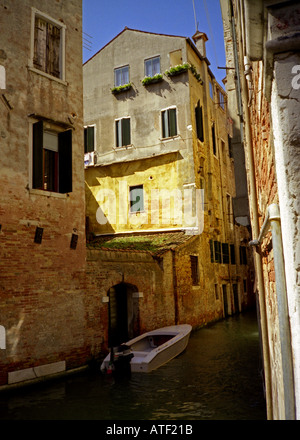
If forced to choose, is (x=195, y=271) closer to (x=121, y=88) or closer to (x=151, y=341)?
(x=151, y=341)

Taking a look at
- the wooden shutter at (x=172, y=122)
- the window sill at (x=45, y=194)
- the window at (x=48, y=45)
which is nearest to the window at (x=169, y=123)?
the wooden shutter at (x=172, y=122)

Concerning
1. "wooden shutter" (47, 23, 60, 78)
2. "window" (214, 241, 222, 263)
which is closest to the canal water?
"wooden shutter" (47, 23, 60, 78)

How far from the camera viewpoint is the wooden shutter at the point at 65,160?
991 centimetres

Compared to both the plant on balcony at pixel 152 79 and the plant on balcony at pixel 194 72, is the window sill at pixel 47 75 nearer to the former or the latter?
the plant on balcony at pixel 152 79

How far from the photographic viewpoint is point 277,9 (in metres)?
1.75

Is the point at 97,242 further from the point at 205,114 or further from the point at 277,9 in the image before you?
the point at 277,9

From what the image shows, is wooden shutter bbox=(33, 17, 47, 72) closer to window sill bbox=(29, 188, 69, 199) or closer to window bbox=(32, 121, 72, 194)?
window bbox=(32, 121, 72, 194)

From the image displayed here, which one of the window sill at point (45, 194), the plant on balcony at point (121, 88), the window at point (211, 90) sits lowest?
the window sill at point (45, 194)

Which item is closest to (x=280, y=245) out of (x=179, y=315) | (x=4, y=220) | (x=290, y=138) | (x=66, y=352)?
(x=290, y=138)

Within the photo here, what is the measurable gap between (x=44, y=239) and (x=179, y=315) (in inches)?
318

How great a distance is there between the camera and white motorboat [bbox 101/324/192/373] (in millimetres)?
9766

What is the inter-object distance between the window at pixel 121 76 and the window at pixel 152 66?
3.84ft

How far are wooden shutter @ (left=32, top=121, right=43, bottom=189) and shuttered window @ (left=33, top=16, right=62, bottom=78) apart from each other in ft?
5.99

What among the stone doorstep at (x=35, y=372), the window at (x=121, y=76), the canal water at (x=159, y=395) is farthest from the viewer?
the window at (x=121, y=76)
